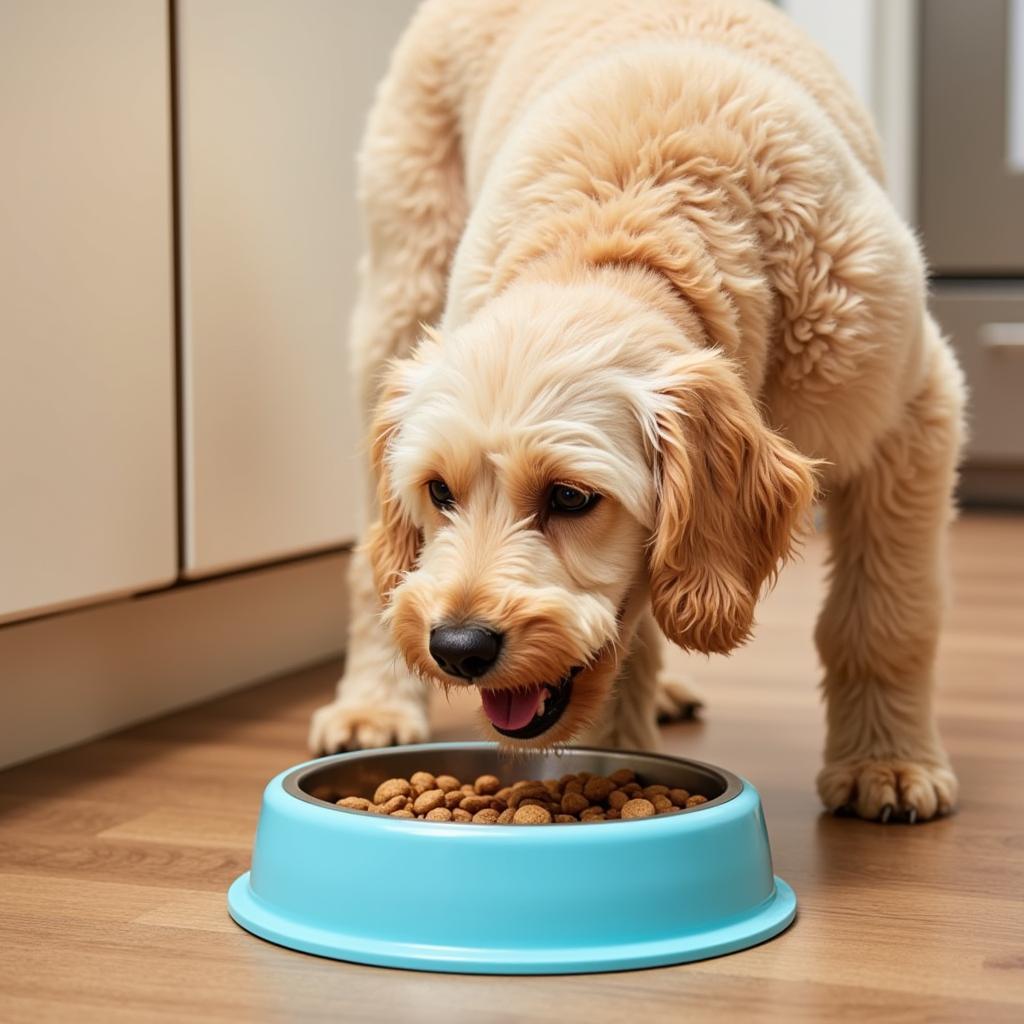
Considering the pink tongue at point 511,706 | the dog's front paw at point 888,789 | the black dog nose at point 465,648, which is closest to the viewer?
the black dog nose at point 465,648

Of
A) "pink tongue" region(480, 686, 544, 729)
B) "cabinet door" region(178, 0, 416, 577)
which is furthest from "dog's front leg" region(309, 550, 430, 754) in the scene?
Answer: "pink tongue" region(480, 686, 544, 729)

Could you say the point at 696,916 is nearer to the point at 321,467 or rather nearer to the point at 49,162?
the point at 49,162

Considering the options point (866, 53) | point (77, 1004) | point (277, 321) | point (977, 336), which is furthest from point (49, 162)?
point (977, 336)

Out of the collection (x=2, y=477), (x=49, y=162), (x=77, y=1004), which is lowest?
(x=77, y=1004)

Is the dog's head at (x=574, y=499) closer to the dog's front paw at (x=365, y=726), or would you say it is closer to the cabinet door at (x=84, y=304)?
the cabinet door at (x=84, y=304)

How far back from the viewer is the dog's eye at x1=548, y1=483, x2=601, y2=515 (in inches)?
61.8

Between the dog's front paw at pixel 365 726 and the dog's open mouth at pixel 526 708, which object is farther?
the dog's front paw at pixel 365 726

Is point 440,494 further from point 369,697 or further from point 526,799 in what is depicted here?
point 369,697

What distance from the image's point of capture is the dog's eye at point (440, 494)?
1636 millimetres

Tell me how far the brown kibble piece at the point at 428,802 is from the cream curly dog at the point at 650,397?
14 centimetres

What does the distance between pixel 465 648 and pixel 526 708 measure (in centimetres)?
15

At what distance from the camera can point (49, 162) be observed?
206cm

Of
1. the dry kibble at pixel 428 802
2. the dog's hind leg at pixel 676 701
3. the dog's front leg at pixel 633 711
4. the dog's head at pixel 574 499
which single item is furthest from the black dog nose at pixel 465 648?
the dog's hind leg at pixel 676 701

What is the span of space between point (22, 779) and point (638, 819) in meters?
1.05
